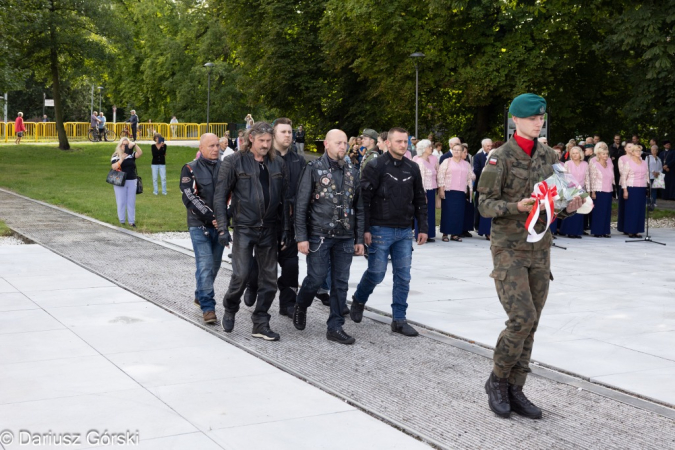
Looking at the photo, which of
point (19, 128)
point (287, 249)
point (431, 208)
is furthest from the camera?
point (19, 128)

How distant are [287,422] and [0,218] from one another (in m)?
14.6

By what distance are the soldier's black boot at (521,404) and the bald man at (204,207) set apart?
12.1ft

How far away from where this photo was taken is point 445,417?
19.0 ft

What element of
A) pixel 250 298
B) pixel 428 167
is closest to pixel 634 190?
pixel 428 167

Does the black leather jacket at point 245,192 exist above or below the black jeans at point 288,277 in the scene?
above

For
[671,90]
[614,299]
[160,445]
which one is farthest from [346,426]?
[671,90]

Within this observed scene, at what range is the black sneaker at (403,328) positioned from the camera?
327 inches

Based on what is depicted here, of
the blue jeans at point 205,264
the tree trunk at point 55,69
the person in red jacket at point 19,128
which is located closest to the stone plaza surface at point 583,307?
the blue jeans at point 205,264

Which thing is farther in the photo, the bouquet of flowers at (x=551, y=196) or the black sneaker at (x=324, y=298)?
the black sneaker at (x=324, y=298)

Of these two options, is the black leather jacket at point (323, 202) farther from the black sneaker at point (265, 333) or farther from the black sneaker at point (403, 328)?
the black sneaker at point (403, 328)

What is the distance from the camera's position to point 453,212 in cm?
1664

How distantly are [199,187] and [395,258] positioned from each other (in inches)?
83.6

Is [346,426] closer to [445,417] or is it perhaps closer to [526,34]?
[445,417]

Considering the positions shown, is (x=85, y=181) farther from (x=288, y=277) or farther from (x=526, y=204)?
(x=526, y=204)
